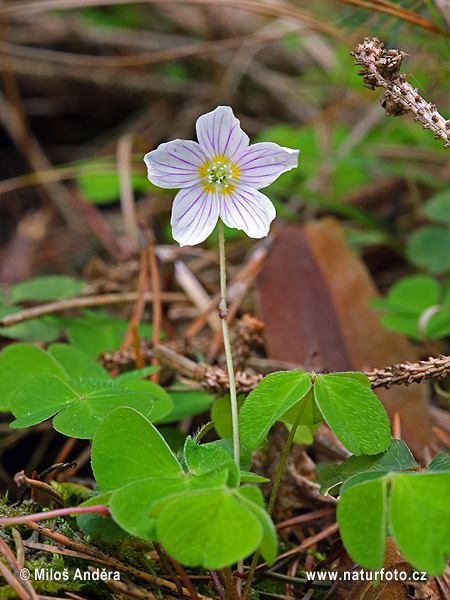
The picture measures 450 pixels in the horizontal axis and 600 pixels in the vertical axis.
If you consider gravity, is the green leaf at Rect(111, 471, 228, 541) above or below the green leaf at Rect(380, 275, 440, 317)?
below

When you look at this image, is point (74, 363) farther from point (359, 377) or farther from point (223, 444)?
point (359, 377)

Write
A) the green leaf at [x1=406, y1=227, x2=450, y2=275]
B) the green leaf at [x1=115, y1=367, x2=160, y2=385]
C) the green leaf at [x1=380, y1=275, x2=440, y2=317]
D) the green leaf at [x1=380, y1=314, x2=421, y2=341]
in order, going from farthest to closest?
the green leaf at [x1=406, y1=227, x2=450, y2=275], the green leaf at [x1=380, y1=275, x2=440, y2=317], the green leaf at [x1=380, y1=314, x2=421, y2=341], the green leaf at [x1=115, y1=367, x2=160, y2=385]

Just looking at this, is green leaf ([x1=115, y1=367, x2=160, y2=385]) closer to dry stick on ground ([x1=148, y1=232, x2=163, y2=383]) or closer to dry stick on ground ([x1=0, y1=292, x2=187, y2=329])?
dry stick on ground ([x1=148, y1=232, x2=163, y2=383])

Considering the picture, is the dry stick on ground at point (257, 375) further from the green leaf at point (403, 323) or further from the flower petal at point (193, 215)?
the green leaf at point (403, 323)

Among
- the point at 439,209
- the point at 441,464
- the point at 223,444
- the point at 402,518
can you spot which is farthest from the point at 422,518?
the point at 439,209

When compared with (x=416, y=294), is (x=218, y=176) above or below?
below

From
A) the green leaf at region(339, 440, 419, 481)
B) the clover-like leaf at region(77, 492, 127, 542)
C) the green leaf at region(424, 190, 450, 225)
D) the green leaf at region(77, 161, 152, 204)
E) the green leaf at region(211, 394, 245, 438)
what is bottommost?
the clover-like leaf at region(77, 492, 127, 542)

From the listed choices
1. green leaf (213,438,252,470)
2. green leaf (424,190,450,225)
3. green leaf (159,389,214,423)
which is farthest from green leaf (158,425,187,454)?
green leaf (424,190,450,225)
